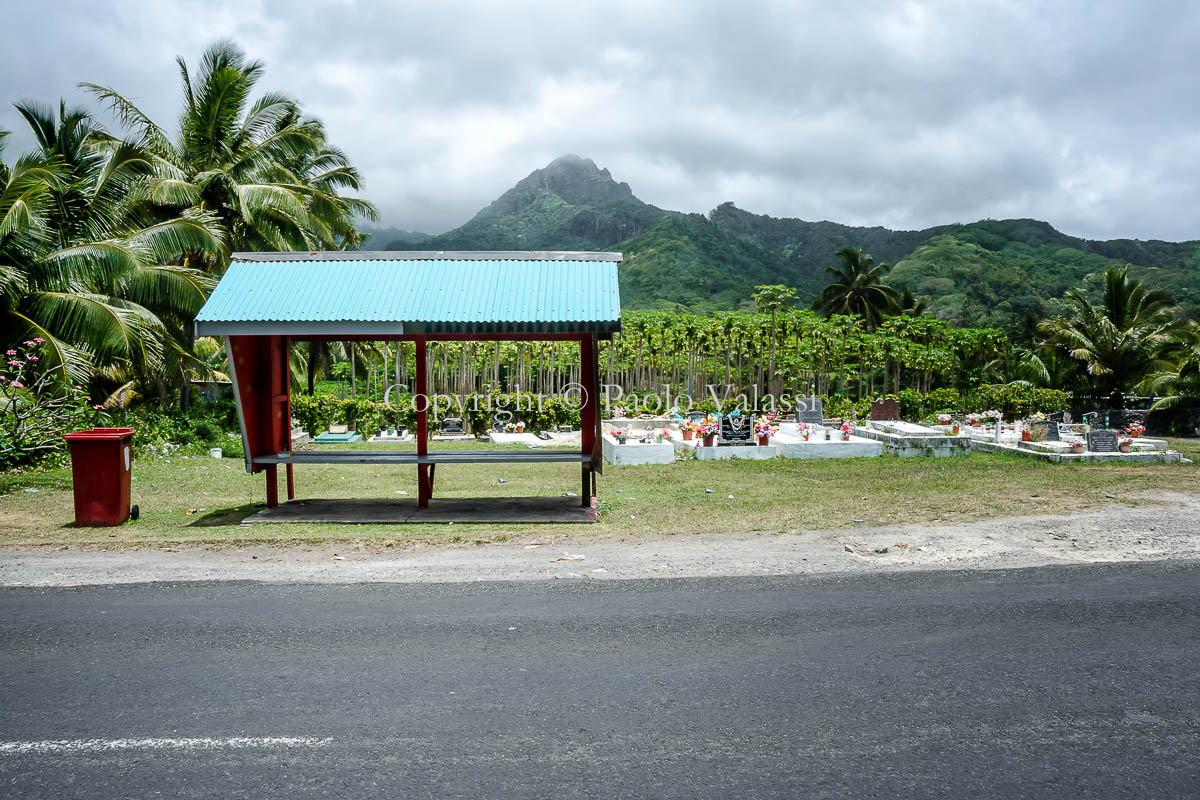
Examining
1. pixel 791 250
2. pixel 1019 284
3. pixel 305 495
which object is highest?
pixel 791 250

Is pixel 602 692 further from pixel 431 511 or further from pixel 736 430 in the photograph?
pixel 736 430

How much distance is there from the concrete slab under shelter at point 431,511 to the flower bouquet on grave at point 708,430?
7.49m

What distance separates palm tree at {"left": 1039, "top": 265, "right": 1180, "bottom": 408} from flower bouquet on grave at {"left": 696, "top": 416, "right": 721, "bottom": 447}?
20374mm

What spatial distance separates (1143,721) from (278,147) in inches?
1019

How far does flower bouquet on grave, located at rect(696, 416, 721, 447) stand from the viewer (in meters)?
18.5

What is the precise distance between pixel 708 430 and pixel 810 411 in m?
9.16

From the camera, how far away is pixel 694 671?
15.3 ft

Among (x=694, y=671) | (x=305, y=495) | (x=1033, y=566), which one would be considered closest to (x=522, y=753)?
(x=694, y=671)

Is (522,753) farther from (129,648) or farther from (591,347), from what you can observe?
(591,347)

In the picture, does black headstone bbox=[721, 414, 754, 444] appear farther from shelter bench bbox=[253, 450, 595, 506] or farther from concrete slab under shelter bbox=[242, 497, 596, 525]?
shelter bench bbox=[253, 450, 595, 506]

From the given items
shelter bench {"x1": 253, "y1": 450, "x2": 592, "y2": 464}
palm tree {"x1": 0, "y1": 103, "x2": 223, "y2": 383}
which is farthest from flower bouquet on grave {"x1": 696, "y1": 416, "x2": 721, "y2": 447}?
palm tree {"x1": 0, "y1": 103, "x2": 223, "y2": 383}

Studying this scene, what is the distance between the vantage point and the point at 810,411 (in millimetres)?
26750

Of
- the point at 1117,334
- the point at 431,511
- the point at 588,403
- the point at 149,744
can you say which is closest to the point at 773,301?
the point at 1117,334

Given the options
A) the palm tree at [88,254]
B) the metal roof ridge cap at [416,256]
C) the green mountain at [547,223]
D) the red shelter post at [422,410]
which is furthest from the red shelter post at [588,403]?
the green mountain at [547,223]
